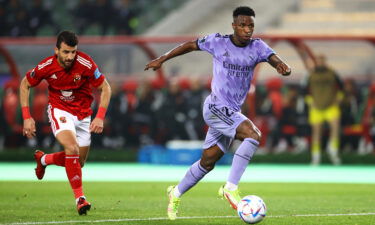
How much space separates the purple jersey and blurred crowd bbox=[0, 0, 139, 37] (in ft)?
55.3

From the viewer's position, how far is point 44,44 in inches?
860

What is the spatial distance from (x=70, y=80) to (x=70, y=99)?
0.29 metres

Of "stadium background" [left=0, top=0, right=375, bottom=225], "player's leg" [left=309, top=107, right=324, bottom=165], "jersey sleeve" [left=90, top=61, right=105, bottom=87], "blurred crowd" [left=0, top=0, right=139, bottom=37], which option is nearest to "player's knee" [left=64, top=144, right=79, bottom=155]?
"jersey sleeve" [left=90, top=61, right=105, bottom=87]

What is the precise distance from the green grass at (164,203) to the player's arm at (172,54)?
62.6 inches

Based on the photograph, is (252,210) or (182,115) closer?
(252,210)

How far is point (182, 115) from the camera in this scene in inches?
897

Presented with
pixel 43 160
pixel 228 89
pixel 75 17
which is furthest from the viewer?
pixel 75 17

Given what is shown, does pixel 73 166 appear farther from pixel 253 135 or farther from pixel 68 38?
pixel 253 135

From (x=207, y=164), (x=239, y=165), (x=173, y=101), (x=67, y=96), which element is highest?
(x=67, y=96)

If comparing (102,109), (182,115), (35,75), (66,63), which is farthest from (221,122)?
(182,115)

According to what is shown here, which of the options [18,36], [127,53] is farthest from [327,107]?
[18,36]

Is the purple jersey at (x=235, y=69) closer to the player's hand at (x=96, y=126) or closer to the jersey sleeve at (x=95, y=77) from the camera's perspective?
the player's hand at (x=96, y=126)

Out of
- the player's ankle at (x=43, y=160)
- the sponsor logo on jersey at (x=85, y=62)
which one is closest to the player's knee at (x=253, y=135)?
the sponsor logo on jersey at (x=85, y=62)

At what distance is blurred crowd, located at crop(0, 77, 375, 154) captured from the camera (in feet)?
74.0
